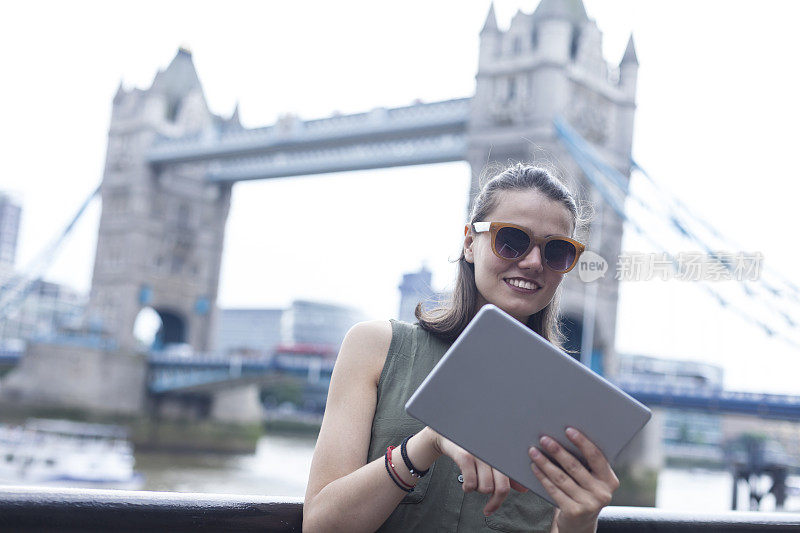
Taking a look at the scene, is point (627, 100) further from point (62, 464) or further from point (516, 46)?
point (62, 464)

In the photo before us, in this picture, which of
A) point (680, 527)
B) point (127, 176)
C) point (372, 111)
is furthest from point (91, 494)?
point (127, 176)

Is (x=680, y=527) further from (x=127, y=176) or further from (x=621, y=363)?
(x=127, y=176)

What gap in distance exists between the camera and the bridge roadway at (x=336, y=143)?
Answer: 49.1ft

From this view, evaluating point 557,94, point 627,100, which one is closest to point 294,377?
point 557,94

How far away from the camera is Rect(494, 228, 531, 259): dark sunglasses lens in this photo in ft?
2.54

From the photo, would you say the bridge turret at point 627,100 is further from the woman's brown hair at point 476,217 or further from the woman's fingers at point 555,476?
the woman's fingers at point 555,476

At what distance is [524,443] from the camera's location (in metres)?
0.60

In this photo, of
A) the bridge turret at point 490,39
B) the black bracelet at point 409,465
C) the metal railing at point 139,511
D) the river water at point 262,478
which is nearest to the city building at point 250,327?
the river water at point 262,478

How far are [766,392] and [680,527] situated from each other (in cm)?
895

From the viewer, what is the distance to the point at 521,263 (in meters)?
0.77

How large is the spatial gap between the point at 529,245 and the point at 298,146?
54.5 ft

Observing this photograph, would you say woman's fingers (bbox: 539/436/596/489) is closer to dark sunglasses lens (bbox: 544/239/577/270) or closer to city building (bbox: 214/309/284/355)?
dark sunglasses lens (bbox: 544/239/577/270)

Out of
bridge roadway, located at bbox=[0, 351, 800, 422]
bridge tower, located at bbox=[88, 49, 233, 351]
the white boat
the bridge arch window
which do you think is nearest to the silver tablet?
bridge roadway, located at bbox=[0, 351, 800, 422]

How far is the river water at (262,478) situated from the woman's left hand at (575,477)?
9.37m
